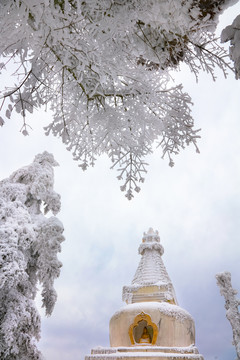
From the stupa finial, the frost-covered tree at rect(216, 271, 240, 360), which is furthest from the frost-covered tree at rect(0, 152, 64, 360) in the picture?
the frost-covered tree at rect(216, 271, 240, 360)

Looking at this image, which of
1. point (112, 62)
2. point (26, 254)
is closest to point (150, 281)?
point (26, 254)

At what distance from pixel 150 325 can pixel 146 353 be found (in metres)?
2.06

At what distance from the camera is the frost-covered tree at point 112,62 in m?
2.03

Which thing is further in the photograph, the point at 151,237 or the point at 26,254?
the point at 151,237

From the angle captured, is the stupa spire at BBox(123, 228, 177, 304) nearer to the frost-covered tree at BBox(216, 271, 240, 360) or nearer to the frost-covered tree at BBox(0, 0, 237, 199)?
the frost-covered tree at BBox(216, 271, 240, 360)

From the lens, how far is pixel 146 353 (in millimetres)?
11836

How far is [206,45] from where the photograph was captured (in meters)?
2.69

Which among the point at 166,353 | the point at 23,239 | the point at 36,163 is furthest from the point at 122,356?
the point at 36,163

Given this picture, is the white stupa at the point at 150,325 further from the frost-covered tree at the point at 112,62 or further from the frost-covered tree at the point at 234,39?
the frost-covered tree at the point at 234,39

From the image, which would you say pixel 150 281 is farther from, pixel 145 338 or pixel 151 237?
pixel 151 237

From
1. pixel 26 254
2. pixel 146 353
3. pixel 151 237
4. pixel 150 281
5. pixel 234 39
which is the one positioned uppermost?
pixel 151 237

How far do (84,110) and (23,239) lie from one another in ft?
20.8

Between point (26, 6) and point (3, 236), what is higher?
point (3, 236)

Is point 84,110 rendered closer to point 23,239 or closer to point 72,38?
point 72,38
